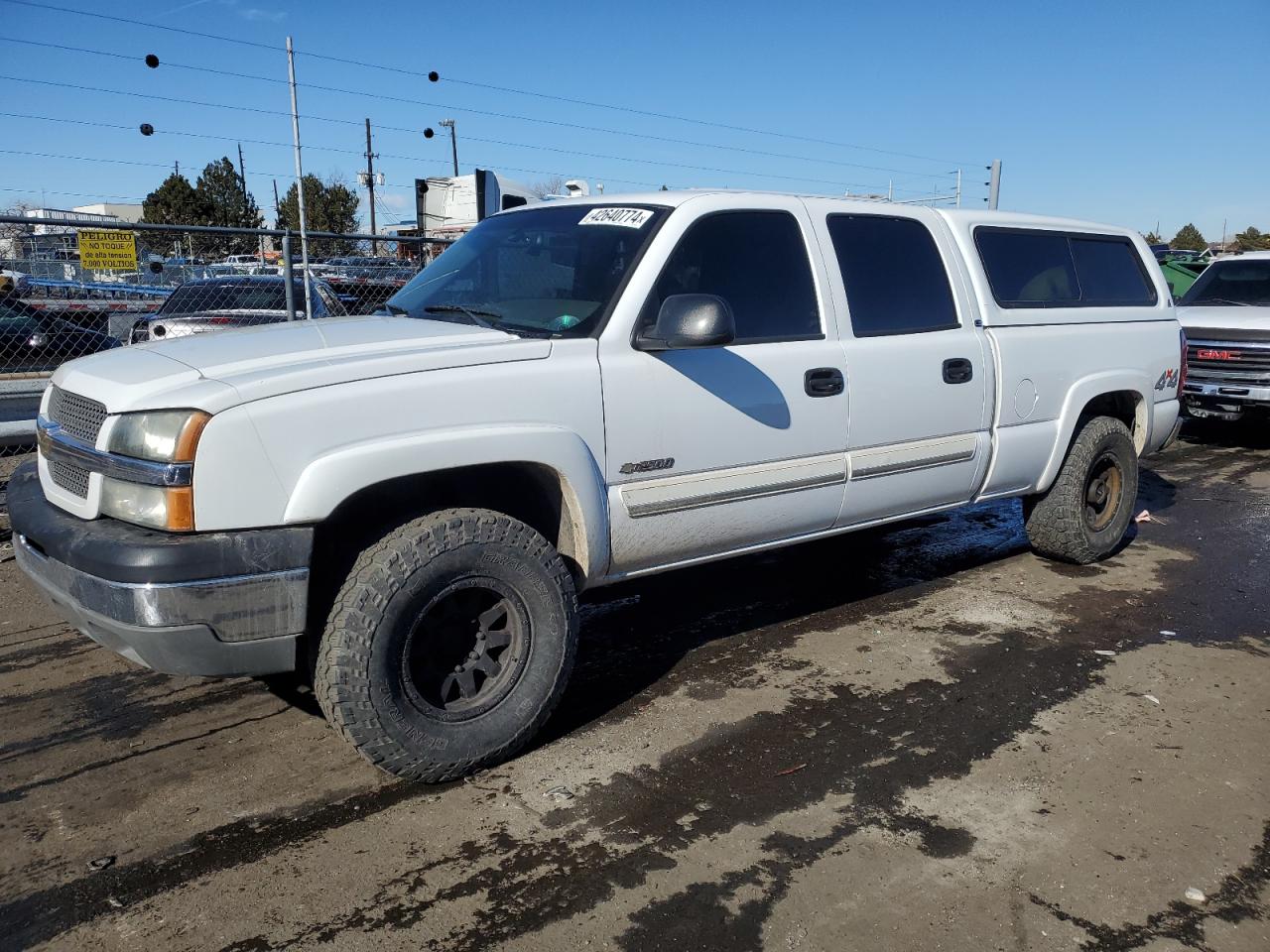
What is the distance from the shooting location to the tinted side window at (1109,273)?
5.68m

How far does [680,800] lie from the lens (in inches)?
127

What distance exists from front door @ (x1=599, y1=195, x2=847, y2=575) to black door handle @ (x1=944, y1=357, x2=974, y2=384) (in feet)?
2.36

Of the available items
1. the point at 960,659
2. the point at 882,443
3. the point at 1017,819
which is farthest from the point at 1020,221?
the point at 1017,819

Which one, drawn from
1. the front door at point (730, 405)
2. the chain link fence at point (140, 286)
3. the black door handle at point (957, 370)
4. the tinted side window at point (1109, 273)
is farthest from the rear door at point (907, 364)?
the chain link fence at point (140, 286)

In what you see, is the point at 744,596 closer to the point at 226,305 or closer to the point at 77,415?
the point at 77,415

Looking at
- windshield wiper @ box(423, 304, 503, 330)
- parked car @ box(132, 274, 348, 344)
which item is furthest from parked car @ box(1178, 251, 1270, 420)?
parked car @ box(132, 274, 348, 344)

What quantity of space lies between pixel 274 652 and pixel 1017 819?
233 centimetres

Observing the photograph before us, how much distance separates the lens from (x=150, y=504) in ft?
9.59

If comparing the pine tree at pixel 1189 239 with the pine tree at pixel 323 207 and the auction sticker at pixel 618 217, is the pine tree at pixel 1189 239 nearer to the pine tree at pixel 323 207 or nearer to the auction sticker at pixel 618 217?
the pine tree at pixel 323 207

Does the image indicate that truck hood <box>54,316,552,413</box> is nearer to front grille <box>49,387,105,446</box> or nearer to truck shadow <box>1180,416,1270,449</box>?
front grille <box>49,387,105,446</box>

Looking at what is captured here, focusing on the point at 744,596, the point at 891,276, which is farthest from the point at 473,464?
the point at 744,596

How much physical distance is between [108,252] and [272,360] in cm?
520

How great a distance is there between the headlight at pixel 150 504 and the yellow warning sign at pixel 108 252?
5.14m

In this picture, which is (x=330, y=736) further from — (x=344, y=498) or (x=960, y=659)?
(x=960, y=659)
